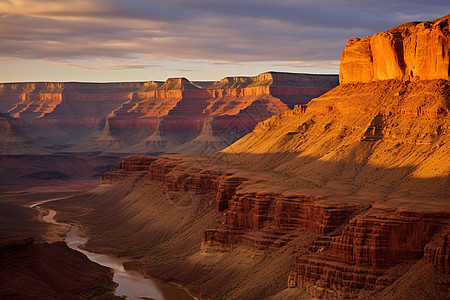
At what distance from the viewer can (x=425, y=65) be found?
92500mm

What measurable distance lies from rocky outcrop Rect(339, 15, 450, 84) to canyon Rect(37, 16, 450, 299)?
18 centimetres

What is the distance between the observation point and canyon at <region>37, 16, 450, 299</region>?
194 feet

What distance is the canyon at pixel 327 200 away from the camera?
194 ft

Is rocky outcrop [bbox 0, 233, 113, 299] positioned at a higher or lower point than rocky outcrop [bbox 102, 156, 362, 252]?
lower

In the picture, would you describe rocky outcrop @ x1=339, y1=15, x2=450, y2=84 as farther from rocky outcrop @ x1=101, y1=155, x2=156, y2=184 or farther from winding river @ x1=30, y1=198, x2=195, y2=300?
rocky outcrop @ x1=101, y1=155, x2=156, y2=184

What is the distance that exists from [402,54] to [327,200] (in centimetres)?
3417

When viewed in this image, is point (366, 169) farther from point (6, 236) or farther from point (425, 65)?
point (6, 236)

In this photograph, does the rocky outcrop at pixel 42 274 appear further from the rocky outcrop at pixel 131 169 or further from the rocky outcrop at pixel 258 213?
the rocky outcrop at pixel 131 169

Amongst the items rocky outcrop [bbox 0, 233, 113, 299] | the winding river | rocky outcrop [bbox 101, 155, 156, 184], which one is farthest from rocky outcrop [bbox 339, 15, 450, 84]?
rocky outcrop [bbox 0, 233, 113, 299]

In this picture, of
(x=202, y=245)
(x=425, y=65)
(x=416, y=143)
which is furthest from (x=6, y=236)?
(x=425, y=65)

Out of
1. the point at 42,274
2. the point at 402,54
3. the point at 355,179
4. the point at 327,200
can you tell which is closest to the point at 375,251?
the point at 327,200

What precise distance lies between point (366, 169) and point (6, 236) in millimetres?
37250

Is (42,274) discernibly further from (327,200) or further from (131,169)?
(131,169)

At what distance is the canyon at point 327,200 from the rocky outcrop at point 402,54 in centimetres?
18
